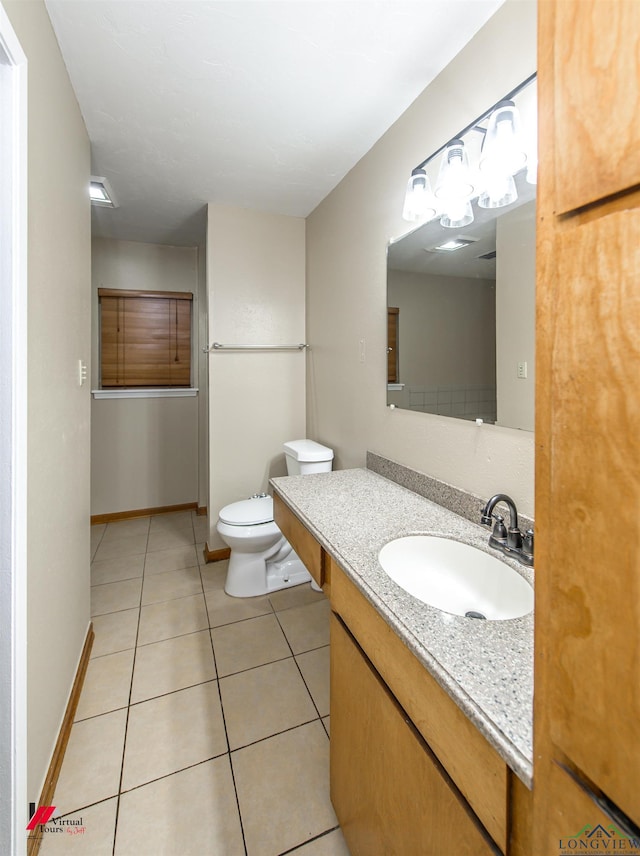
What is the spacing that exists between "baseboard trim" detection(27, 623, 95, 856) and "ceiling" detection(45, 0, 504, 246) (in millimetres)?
2365

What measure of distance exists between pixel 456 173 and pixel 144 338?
3006 millimetres

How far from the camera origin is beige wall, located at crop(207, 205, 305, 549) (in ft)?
8.82

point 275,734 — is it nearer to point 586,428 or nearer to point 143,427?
point 586,428

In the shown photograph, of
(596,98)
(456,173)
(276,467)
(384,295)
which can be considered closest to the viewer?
(596,98)

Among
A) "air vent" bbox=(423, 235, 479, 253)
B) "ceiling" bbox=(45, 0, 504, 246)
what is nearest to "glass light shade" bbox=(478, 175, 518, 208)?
"air vent" bbox=(423, 235, 479, 253)

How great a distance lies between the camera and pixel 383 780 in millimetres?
842

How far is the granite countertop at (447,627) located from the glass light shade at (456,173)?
1083 mm

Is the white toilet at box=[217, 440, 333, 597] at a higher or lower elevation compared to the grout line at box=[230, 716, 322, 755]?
higher

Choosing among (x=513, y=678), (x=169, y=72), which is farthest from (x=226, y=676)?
(x=169, y=72)

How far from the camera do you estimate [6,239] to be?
3.07 feet

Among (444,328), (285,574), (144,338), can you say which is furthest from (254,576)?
(144,338)

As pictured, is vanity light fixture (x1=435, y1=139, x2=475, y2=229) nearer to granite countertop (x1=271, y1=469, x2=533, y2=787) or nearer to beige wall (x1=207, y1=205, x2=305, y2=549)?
granite countertop (x1=271, y1=469, x2=533, y2=787)

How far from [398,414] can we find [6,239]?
1.45 m

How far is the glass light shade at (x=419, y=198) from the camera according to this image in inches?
58.3
